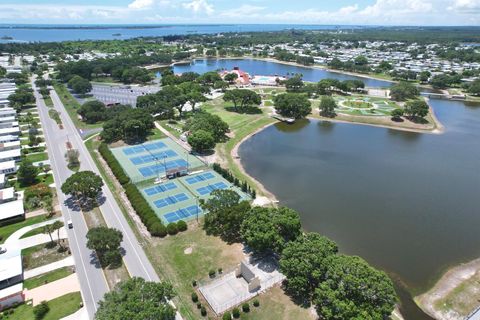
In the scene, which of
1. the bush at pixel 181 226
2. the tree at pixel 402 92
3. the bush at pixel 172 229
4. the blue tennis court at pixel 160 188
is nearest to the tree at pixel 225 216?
the bush at pixel 181 226

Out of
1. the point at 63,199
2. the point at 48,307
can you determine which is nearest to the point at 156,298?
the point at 48,307

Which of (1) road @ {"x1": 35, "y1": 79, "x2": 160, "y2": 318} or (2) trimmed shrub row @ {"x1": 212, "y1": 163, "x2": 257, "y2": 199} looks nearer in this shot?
(1) road @ {"x1": 35, "y1": 79, "x2": 160, "y2": 318}


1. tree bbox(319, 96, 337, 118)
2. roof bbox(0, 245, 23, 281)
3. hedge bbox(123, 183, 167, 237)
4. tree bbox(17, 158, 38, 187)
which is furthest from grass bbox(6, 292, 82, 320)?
tree bbox(319, 96, 337, 118)

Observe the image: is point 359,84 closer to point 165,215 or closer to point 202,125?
point 202,125

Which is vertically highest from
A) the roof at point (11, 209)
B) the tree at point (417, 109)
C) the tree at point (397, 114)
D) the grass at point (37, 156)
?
the tree at point (417, 109)

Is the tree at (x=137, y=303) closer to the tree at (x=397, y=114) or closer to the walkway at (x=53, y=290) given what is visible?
the walkway at (x=53, y=290)

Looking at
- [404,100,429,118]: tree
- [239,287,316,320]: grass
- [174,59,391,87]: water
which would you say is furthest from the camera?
[174,59,391,87]: water

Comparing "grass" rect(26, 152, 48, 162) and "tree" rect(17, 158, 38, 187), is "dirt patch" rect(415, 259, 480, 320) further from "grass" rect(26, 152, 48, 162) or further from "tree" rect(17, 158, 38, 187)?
"grass" rect(26, 152, 48, 162)
